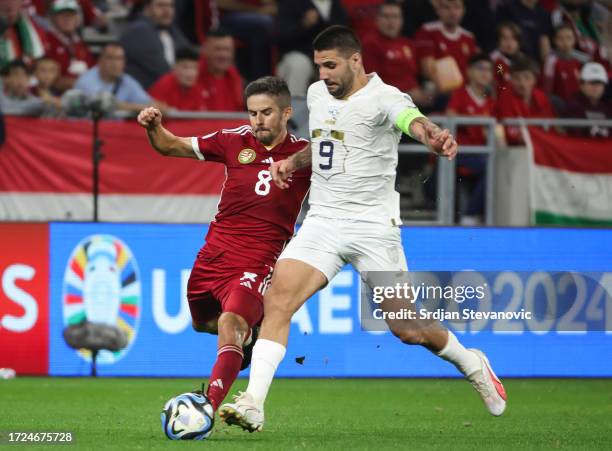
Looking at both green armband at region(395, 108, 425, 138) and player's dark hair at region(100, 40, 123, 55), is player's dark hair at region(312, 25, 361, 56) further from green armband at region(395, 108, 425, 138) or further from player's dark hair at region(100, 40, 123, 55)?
player's dark hair at region(100, 40, 123, 55)

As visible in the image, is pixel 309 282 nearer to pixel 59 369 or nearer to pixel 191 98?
pixel 59 369

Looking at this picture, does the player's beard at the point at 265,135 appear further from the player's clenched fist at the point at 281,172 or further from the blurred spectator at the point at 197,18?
the blurred spectator at the point at 197,18

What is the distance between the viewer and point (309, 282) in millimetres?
7559

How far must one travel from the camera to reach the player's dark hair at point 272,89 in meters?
7.91

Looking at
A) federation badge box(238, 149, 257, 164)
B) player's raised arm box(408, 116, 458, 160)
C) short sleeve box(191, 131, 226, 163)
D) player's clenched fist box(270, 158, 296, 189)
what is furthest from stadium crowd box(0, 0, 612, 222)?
player's raised arm box(408, 116, 458, 160)

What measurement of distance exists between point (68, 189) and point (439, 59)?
16.3ft

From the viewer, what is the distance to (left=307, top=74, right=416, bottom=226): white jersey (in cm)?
762

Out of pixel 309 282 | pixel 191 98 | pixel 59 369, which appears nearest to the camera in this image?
pixel 309 282

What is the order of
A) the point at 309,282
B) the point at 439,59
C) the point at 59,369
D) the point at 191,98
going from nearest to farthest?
the point at 309,282
the point at 59,369
the point at 191,98
the point at 439,59

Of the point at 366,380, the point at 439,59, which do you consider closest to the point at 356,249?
the point at 366,380

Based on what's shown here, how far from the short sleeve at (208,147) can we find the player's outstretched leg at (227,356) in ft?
3.74

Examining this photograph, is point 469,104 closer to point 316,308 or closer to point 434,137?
point 316,308

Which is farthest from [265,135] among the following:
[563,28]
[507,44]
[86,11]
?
[563,28]

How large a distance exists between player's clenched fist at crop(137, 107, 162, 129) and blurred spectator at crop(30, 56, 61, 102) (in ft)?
19.9
